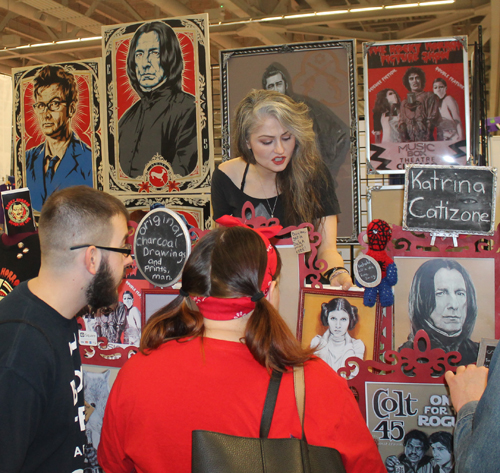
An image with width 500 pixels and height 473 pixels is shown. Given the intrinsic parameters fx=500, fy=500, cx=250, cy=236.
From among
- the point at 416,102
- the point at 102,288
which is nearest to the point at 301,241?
the point at 102,288

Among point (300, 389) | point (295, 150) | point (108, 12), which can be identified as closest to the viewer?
point (300, 389)

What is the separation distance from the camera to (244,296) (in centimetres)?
112

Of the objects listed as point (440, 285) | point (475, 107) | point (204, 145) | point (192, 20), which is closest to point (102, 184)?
point (204, 145)

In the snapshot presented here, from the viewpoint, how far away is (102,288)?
4.99 ft

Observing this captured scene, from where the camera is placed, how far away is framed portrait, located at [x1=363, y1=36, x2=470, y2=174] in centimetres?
360

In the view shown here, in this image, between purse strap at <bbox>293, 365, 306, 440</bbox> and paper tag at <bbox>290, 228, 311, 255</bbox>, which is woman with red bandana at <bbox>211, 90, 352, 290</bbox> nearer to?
paper tag at <bbox>290, 228, 311, 255</bbox>

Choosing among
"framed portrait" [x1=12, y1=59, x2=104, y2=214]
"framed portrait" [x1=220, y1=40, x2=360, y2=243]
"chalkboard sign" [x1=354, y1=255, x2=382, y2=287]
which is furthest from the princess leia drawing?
"framed portrait" [x1=12, y1=59, x2=104, y2=214]

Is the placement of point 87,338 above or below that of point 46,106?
below

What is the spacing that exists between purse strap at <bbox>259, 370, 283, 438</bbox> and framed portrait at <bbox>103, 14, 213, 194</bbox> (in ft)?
9.31

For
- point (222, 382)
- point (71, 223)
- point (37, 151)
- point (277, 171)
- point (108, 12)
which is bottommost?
point (222, 382)

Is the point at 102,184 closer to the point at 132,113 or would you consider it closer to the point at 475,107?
the point at 132,113

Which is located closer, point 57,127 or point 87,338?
point 87,338

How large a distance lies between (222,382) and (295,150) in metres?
1.49

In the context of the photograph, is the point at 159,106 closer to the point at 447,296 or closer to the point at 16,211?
the point at 16,211
